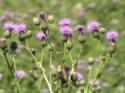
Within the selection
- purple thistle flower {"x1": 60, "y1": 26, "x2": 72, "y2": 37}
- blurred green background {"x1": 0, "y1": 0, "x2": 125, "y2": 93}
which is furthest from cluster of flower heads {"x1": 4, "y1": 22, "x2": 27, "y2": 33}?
blurred green background {"x1": 0, "y1": 0, "x2": 125, "y2": 93}

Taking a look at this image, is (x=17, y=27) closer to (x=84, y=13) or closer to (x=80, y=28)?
(x=80, y=28)

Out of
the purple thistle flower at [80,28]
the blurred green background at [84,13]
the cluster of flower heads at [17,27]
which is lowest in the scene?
the blurred green background at [84,13]

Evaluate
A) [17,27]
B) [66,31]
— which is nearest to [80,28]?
[66,31]

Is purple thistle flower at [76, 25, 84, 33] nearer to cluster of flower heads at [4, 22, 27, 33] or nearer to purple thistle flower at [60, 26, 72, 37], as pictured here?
purple thistle flower at [60, 26, 72, 37]

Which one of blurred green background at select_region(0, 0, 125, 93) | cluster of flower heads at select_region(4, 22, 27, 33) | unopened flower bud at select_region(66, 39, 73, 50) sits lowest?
blurred green background at select_region(0, 0, 125, 93)

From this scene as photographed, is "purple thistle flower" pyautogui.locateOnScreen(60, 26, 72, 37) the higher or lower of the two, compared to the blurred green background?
higher

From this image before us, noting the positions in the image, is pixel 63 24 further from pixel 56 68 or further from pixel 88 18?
pixel 88 18

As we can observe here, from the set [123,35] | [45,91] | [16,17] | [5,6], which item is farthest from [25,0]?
[45,91]

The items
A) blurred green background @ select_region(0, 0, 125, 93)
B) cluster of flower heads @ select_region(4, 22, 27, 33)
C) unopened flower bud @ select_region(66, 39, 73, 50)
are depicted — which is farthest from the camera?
blurred green background @ select_region(0, 0, 125, 93)

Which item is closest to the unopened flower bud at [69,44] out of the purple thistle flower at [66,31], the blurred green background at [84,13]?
the purple thistle flower at [66,31]

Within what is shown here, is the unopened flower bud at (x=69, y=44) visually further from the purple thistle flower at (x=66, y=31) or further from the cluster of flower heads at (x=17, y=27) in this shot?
the cluster of flower heads at (x=17, y=27)

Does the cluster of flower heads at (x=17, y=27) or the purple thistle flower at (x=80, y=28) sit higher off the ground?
the cluster of flower heads at (x=17, y=27)
